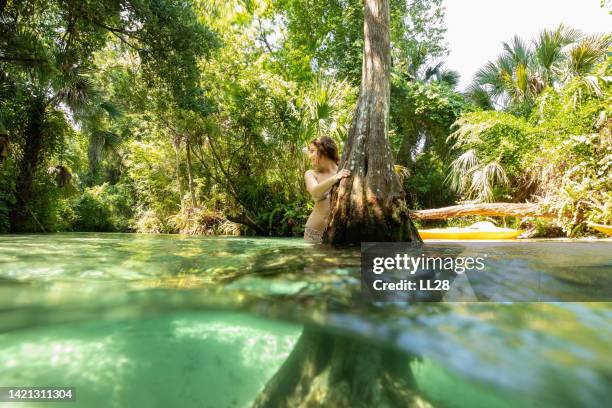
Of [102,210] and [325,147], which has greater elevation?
[325,147]

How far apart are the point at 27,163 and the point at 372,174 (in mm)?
10197

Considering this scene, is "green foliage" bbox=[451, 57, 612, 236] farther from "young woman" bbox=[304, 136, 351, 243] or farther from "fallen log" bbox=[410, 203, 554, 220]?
"young woman" bbox=[304, 136, 351, 243]

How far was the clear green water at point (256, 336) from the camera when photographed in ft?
2.75

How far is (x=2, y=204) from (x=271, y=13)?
13.1 meters

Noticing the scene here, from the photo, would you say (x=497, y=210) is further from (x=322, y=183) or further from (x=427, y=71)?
(x=427, y=71)

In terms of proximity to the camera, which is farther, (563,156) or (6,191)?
(6,191)

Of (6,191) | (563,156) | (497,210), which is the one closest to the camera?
(563,156)

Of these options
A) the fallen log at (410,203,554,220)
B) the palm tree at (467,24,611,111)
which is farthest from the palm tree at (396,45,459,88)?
the fallen log at (410,203,554,220)

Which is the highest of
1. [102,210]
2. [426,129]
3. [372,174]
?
[426,129]

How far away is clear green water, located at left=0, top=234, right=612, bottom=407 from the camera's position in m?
0.84

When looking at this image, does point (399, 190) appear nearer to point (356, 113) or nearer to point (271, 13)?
point (356, 113)

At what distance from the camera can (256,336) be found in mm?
1146

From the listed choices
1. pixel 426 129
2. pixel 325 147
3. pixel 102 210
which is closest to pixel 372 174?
pixel 325 147

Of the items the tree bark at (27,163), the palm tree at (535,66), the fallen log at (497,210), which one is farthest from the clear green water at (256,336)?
the palm tree at (535,66)
